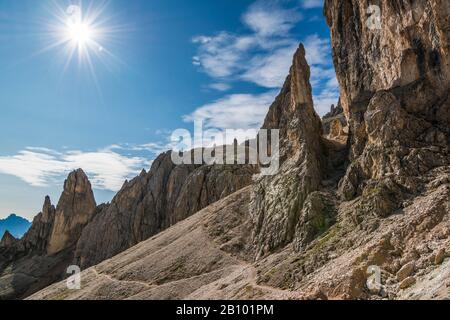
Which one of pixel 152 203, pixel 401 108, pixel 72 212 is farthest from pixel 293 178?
pixel 72 212

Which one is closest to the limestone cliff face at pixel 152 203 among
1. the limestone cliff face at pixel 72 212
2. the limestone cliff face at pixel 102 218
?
the limestone cliff face at pixel 102 218

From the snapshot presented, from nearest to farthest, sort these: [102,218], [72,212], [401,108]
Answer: [401,108], [102,218], [72,212]

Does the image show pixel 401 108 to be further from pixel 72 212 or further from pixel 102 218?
pixel 72 212

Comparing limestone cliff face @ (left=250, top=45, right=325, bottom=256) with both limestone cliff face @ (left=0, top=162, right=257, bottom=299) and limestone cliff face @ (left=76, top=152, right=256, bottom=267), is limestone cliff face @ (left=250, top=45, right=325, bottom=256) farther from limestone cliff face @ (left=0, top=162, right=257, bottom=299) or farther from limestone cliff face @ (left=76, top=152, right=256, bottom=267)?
limestone cliff face @ (left=76, top=152, right=256, bottom=267)

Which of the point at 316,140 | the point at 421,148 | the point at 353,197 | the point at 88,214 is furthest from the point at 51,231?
the point at 421,148

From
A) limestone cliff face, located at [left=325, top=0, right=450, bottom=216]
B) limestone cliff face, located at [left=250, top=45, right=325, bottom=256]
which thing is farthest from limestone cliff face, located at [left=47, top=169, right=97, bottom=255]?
limestone cliff face, located at [left=325, top=0, right=450, bottom=216]

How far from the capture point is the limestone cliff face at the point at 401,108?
3978cm

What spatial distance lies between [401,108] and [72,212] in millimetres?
143880

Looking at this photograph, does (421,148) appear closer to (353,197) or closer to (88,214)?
(353,197)

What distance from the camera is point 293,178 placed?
2218 inches

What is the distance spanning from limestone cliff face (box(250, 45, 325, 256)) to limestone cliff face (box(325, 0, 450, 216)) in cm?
680

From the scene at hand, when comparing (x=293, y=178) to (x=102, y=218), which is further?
(x=102, y=218)

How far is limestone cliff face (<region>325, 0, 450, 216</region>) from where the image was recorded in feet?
131

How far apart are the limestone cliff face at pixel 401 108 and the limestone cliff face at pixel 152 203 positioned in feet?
186
